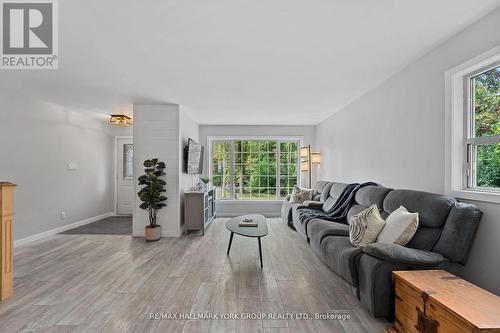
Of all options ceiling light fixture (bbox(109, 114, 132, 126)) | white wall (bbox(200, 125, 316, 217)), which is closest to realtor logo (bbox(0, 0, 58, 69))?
ceiling light fixture (bbox(109, 114, 132, 126))

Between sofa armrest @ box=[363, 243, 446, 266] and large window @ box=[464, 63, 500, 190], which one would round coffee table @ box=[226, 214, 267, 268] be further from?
large window @ box=[464, 63, 500, 190]

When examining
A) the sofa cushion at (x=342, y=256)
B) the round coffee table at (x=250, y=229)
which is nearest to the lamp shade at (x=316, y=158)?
the round coffee table at (x=250, y=229)

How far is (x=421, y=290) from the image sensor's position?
5.25 feet

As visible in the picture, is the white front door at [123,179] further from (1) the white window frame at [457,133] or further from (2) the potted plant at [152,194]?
(1) the white window frame at [457,133]

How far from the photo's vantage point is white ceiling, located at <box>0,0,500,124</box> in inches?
75.8

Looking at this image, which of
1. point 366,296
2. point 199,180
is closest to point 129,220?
point 199,180

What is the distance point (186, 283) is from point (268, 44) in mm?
2640

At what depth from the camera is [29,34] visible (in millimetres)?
2352

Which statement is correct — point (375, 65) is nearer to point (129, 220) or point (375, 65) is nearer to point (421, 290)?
point (421, 290)

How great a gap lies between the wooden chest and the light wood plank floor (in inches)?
14.5

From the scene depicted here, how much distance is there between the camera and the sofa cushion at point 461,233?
199 centimetres

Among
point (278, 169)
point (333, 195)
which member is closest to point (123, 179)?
point (278, 169)

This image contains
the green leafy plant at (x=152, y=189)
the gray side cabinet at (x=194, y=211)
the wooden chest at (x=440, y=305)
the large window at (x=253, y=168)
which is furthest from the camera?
the large window at (x=253, y=168)

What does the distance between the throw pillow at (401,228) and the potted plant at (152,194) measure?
347 cm
